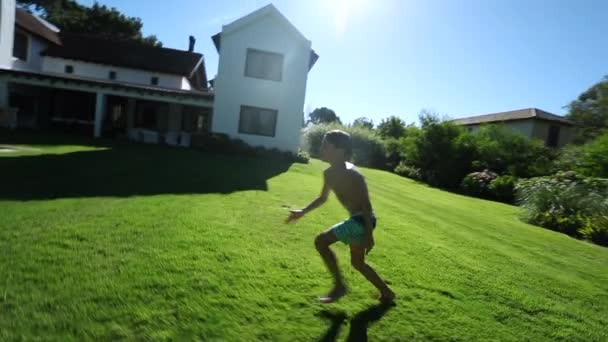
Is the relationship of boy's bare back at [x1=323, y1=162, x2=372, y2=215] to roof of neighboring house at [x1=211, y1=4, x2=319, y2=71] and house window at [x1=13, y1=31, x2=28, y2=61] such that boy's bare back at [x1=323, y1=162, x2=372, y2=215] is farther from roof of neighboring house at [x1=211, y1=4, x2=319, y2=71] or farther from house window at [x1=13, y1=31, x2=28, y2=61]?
house window at [x1=13, y1=31, x2=28, y2=61]

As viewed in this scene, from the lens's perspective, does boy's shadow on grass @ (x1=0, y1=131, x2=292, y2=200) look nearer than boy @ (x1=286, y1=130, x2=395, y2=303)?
No

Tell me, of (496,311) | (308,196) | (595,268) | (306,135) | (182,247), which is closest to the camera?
(496,311)

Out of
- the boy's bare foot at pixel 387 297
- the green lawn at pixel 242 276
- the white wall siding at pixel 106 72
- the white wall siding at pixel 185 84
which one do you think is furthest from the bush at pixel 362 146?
the boy's bare foot at pixel 387 297

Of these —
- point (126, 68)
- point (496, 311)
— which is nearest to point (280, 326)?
point (496, 311)

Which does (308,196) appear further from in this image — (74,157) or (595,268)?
(74,157)

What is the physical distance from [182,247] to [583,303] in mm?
4965

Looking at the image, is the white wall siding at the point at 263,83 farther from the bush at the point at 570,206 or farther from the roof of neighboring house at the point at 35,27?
the roof of neighboring house at the point at 35,27

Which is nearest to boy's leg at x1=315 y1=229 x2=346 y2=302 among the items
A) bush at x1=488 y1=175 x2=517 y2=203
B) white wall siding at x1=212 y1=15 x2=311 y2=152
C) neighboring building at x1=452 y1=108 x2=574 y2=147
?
white wall siding at x1=212 y1=15 x2=311 y2=152

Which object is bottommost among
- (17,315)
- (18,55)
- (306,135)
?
(17,315)

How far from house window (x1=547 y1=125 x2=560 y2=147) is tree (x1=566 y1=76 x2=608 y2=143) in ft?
7.53

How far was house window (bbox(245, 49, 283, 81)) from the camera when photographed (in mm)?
20609

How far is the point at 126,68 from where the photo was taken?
1019 inches

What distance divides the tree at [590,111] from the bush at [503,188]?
19661mm

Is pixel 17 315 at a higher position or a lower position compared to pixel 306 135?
lower
